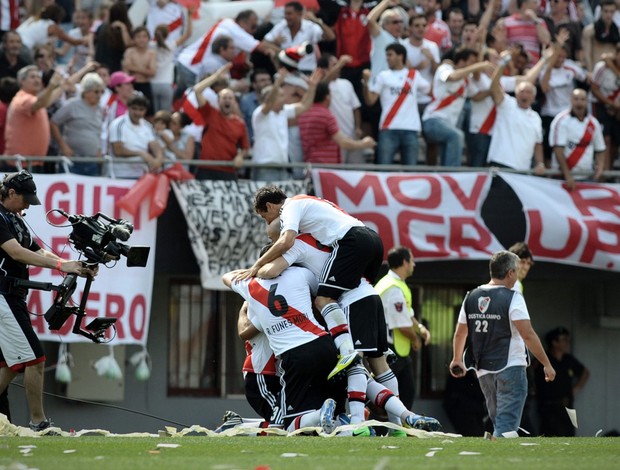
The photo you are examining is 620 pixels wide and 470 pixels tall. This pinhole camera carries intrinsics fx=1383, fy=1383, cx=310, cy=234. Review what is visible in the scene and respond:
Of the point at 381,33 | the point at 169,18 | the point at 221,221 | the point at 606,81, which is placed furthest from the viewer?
the point at 169,18

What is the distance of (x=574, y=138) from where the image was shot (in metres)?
17.2

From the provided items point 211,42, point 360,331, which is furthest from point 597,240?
point 360,331

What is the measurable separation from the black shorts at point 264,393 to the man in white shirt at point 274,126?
5094mm

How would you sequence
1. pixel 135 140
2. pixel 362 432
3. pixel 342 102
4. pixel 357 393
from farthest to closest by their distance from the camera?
1. pixel 342 102
2. pixel 135 140
3. pixel 357 393
4. pixel 362 432

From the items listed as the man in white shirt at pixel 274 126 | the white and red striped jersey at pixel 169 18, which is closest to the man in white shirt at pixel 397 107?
the man in white shirt at pixel 274 126

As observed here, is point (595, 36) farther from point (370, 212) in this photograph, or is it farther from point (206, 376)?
point (206, 376)

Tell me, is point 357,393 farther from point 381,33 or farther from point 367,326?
point 381,33

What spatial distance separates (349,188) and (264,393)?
5.42 meters

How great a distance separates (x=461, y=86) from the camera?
55.4ft

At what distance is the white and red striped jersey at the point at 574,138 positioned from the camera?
1711 centimetres

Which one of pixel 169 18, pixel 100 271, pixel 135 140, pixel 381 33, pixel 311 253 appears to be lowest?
pixel 100 271

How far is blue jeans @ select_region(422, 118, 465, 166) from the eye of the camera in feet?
55.4

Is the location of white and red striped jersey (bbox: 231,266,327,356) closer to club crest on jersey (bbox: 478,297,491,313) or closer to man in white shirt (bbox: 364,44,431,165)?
club crest on jersey (bbox: 478,297,491,313)

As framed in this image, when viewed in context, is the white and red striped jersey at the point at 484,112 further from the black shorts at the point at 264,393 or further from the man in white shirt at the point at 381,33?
the black shorts at the point at 264,393
